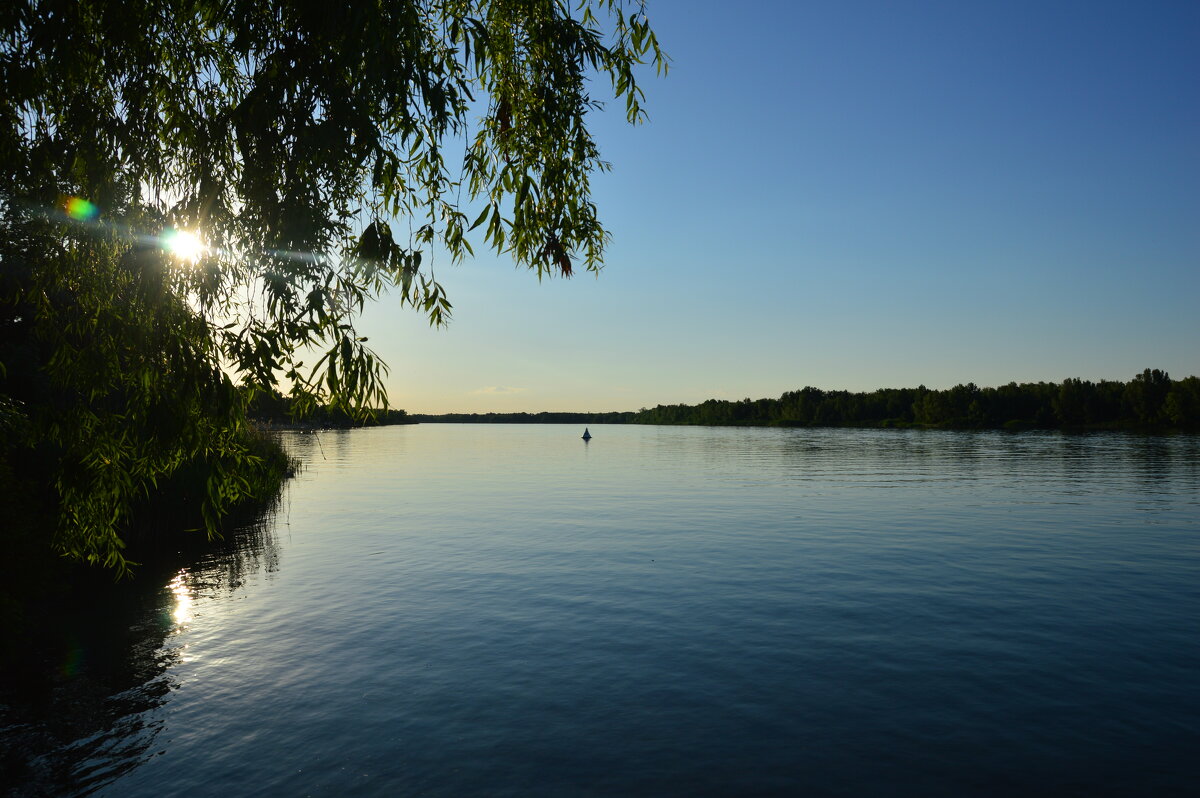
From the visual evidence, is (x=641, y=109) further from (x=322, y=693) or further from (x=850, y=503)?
(x=850, y=503)

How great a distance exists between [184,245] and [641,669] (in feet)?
35.6

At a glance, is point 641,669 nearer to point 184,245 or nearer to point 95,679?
point 95,679

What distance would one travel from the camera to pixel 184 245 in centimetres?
755

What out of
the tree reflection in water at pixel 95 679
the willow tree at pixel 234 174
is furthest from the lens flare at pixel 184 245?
the tree reflection in water at pixel 95 679

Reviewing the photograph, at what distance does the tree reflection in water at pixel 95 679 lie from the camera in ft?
34.7

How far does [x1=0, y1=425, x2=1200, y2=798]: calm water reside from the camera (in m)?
10.4

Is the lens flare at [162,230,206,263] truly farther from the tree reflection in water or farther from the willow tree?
the tree reflection in water

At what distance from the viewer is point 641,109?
31.0 feet

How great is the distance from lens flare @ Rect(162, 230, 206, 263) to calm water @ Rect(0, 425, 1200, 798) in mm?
6993

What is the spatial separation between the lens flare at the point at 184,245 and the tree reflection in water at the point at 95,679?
7406 mm

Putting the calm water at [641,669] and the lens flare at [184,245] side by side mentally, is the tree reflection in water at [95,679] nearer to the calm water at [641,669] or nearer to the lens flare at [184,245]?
the calm water at [641,669]

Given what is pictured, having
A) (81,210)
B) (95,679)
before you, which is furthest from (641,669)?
(81,210)

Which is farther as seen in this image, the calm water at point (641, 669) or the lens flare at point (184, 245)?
the calm water at point (641, 669)

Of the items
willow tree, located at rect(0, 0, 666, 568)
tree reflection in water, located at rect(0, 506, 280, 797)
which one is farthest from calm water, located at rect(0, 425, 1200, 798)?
willow tree, located at rect(0, 0, 666, 568)
